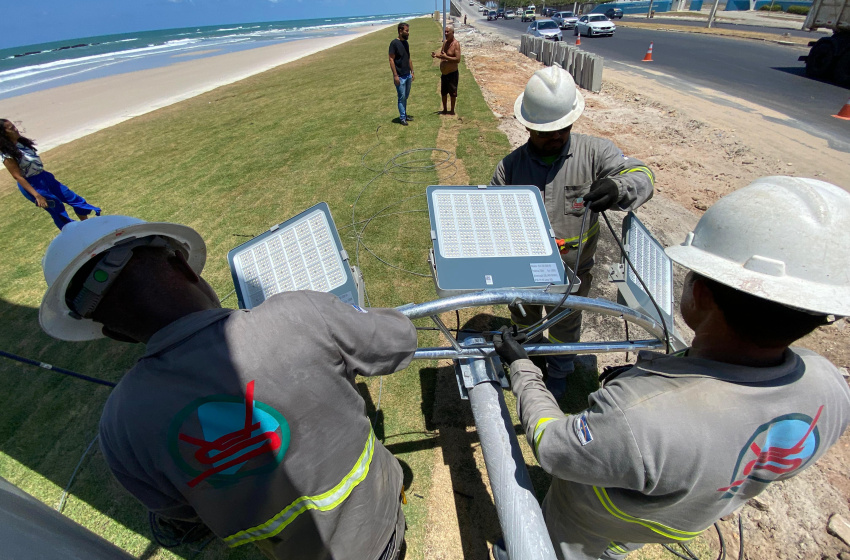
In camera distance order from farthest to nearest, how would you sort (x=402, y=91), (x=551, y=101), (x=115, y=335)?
(x=402, y=91)
(x=551, y=101)
(x=115, y=335)

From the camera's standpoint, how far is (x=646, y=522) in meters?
1.32

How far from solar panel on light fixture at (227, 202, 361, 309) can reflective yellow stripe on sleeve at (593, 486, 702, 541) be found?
124 centimetres

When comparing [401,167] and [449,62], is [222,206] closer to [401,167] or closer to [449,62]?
[401,167]

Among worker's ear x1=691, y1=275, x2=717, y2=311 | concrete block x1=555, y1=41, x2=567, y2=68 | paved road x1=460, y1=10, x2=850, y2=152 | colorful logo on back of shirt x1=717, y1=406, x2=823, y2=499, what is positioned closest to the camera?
colorful logo on back of shirt x1=717, y1=406, x2=823, y2=499

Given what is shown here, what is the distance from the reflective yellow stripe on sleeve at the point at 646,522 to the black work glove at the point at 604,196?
4.53ft

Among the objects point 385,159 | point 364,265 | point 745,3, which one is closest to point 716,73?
point 385,159

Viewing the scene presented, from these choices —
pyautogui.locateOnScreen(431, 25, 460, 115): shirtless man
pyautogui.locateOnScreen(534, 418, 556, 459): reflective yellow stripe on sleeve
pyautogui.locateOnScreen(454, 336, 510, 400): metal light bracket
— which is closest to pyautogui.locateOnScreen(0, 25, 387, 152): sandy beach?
pyautogui.locateOnScreen(431, 25, 460, 115): shirtless man

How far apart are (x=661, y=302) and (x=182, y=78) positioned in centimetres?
2817

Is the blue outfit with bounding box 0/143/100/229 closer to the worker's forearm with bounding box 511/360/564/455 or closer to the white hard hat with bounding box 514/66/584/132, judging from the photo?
the white hard hat with bounding box 514/66/584/132

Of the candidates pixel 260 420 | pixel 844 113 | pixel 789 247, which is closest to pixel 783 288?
pixel 789 247

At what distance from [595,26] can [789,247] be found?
1271 inches

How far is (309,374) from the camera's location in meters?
1.10

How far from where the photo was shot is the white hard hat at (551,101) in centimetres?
231

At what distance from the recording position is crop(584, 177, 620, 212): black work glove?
6.73ft
